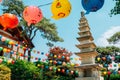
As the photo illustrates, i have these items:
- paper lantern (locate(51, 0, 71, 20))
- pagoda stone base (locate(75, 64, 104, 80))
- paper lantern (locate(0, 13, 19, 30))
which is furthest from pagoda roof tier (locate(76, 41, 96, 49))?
paper lantern (locate(51, 0, 71, 20))

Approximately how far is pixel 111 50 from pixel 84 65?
34.8 meters

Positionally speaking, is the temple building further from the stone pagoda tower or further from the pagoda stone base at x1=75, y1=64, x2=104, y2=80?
the pagoda stone base at x1=75, y1=64, x2=104, y2=80

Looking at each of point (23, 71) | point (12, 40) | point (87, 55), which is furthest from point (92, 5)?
point (12, 40)

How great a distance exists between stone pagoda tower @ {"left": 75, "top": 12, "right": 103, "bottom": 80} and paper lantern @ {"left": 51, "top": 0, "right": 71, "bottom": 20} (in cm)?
710

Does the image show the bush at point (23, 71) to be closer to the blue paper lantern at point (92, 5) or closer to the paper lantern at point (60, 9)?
the paper lantern at point (60, 9)

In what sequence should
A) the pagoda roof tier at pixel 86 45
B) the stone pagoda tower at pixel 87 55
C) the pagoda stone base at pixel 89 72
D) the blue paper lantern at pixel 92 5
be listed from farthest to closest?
1. the pagoda roof tier at pixel 86 45
2. the stone pagoda tower at pixel 87 55
3. the pagoda stone base at pixel 89 72
4. the blue paper lantern at pixel 92 5

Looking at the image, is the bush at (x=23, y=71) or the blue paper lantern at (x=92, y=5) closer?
the blue paper lantern at (x=92, y=5)

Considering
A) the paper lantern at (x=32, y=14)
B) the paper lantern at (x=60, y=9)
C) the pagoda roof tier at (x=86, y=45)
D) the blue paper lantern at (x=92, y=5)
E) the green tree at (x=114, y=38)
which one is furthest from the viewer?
the green tree at (x=114, y=38)

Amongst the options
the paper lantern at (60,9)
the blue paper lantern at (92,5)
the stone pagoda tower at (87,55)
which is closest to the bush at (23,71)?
the stone pagoda tower at (87,55)

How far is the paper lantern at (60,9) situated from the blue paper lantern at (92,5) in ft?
2.10

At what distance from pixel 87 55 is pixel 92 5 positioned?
25.7ft

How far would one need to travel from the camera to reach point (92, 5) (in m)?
7.27

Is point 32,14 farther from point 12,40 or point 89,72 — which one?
point 12,40

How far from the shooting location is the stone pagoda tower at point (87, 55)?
14430 mm
